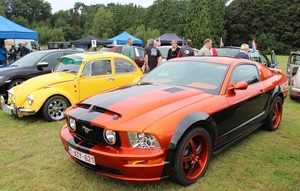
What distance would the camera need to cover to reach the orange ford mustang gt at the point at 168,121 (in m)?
2.61

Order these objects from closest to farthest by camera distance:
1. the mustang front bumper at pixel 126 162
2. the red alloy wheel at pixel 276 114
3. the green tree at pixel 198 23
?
the mustang front bumper at pixel 126 162 < the red alloy wheel at pixel 276 114 < the green tree at pixel 198 23

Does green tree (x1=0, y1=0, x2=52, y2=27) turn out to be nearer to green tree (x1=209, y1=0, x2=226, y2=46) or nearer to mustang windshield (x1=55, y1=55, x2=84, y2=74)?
green tree (x1=209, y1=0, x2=226, y2=46)

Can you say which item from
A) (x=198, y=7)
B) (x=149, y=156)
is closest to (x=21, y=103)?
(x=149, y=156)

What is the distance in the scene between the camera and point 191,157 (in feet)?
9.85

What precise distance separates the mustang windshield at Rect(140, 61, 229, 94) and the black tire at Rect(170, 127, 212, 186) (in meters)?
0.75

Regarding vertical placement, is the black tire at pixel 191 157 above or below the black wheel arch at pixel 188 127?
below

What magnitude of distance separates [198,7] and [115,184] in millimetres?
56712

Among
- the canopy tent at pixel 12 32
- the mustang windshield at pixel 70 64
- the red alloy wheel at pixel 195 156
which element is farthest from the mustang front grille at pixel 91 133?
the canopy tent at pixel 12 32

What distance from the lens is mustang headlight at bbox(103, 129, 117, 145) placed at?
105 inches

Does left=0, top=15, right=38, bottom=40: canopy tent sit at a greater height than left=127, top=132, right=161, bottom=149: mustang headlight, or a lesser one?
greater

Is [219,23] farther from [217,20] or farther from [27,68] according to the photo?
[27,68]

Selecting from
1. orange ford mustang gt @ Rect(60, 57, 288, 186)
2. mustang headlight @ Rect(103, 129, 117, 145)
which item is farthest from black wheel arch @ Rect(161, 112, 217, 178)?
mustang headlight @ Rect(103, 129, 117, 145)

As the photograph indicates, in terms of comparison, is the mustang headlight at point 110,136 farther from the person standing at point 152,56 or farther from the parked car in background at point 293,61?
the parked car in background at point 293,61

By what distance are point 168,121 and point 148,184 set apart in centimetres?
83
